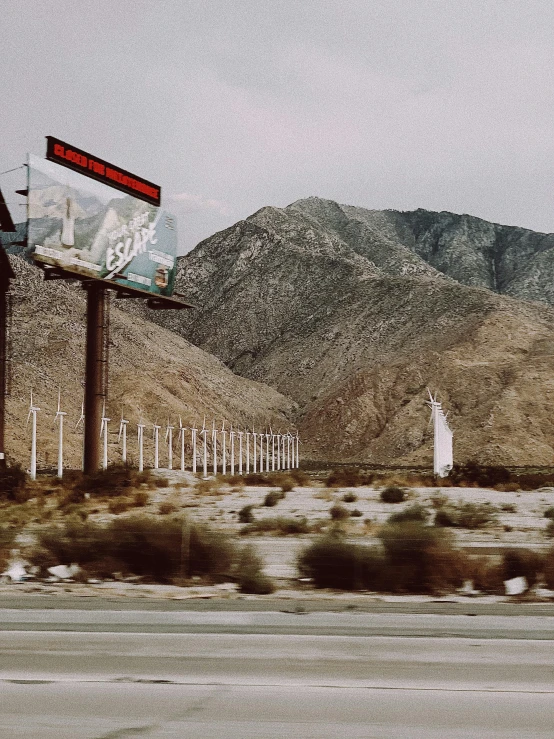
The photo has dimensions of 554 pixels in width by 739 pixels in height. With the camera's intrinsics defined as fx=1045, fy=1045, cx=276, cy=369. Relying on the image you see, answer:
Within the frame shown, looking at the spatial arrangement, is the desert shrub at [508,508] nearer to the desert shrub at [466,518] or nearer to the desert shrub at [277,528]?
the desert shrub at [466,518]

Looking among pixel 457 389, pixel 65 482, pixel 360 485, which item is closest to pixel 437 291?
pixel 457 389

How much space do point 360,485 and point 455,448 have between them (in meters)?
65.3

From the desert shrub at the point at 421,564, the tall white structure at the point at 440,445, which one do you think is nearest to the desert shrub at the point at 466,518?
the desert shrub at the point at 421,564

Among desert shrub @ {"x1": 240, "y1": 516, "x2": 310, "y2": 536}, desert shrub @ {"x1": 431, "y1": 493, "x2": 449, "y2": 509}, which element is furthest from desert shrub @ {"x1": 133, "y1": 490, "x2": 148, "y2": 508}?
desert shrub @ {"x1": 431, "y1": 493, "x2": 449, "y2": 509}

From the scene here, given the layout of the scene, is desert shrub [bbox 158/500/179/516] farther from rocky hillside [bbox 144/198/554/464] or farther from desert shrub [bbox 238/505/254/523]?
rocky hillside [bbox 144/198/554/464]

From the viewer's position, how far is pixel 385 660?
8914 millimetres

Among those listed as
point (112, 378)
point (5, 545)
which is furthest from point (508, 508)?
point (112, 378)

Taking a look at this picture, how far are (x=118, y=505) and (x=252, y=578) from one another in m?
21.1

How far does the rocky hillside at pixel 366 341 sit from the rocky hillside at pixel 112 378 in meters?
11.1

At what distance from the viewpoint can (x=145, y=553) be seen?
16.4 meters

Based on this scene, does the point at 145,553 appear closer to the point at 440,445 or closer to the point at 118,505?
the point at 118,505

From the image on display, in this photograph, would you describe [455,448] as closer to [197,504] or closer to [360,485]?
[360,485]

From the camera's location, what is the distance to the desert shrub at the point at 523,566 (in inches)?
604

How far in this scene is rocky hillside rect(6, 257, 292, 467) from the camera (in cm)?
9344
